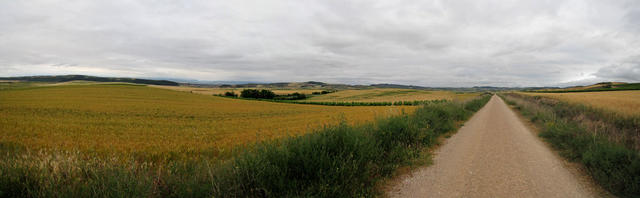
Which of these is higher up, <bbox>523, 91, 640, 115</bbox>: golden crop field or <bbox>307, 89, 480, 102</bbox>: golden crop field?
<bbox>523, 91, 640, 115</bbox>: golden crop field

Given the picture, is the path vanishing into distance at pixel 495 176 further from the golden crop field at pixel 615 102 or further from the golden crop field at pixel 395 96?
the golden crop field at pixel 395 96

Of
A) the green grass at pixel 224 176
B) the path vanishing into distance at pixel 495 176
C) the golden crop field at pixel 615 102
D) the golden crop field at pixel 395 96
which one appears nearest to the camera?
the green grass at pixel 224 176

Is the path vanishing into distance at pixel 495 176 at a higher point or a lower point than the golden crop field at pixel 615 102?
lower

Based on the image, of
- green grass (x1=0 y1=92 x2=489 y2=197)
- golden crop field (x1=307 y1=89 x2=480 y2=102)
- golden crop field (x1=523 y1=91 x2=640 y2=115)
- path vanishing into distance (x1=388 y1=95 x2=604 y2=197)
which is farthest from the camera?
golden crop field (x1=307 y1=89 x2=480 y2=102)

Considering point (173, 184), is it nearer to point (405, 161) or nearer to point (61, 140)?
point (405, 161)

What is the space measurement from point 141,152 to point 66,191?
3.92m

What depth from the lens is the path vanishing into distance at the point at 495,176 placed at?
403 cm

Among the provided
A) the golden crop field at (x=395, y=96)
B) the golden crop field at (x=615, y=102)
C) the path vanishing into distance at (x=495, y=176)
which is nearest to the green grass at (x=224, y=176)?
the path vanishing into distance at (x=495, y=176)

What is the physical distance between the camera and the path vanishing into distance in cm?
403

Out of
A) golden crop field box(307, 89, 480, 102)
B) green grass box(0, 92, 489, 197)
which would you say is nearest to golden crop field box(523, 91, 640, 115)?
green grass box(0, 92, 489, 197)

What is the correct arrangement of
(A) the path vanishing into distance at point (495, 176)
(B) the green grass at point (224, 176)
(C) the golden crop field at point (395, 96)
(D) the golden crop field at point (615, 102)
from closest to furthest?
(B) the green grass at point (224, 176), (A) the path vanishing into distance at point (495, 176), (D) the golden crop field at point (615, 102), (C) the golden crop field at point (395, 96)

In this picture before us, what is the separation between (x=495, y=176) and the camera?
4.71 meters

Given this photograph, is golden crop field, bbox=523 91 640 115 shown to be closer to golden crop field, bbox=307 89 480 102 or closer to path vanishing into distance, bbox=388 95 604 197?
path vanishing into distance, bbox=388 95 604 197

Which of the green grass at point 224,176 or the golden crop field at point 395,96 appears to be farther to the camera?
the golden crop field at point 395,96
